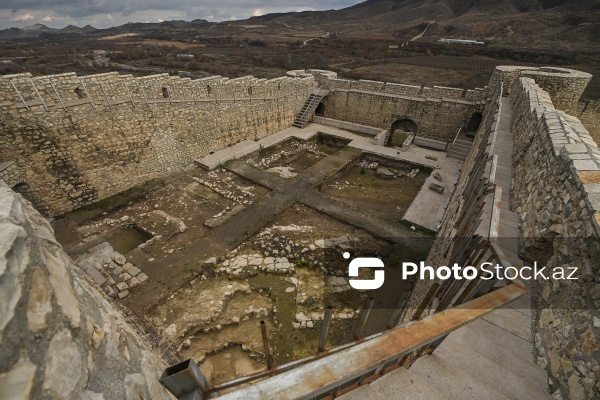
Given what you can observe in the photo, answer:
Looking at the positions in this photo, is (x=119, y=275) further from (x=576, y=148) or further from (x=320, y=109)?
(x=320, y=109)

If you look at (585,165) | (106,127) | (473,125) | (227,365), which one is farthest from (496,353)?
(473,125)

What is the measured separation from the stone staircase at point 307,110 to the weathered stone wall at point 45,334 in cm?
1669

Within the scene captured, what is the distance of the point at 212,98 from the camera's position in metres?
12.5

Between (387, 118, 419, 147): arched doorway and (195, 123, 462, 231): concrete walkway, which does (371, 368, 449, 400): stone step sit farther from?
(387, 118, 419, 147): arched doorway

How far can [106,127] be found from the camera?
32.4ft

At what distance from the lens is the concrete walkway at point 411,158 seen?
33.7 feet

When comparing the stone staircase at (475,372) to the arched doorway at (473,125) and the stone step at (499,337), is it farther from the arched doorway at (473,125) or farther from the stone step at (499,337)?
the arched doorway at (473,125)

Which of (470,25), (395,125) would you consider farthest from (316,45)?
(395,125)

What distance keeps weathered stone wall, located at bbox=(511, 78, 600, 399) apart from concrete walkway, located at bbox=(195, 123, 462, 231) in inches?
227

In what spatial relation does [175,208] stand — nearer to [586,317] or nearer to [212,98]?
[212,98]

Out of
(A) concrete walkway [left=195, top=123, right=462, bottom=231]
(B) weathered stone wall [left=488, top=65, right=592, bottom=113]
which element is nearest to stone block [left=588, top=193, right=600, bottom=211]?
(A) concrete walkway [left=195, top=123, right=462, bottom=231]

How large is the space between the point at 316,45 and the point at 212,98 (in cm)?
5968

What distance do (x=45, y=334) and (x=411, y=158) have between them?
15.0m

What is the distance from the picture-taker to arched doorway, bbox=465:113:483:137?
14987mm
